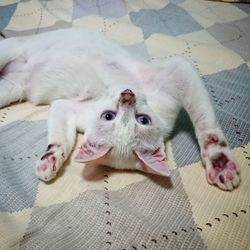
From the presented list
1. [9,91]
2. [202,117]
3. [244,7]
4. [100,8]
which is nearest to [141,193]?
[202,117]

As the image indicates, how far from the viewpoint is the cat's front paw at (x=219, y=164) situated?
874mm

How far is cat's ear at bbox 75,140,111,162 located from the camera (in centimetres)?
94

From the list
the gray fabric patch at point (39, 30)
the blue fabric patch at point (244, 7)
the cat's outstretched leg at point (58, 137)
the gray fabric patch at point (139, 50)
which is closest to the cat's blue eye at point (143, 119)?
the cat's outstretched leg at point (58, 137)

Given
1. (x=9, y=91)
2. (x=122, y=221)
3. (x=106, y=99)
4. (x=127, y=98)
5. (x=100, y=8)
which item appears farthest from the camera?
(x=100, y=8)

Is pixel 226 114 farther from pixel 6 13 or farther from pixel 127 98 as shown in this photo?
pixel 6 13

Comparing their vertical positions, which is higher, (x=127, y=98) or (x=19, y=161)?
(x=127, y=98)

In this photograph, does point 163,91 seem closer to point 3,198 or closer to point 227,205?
point 227,205

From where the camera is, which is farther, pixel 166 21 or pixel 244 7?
pixel 244 7

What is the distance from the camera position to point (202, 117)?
3.45ft

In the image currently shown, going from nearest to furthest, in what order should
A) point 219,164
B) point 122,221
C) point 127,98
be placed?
point 122,221 → point 219,164 → point 127,98

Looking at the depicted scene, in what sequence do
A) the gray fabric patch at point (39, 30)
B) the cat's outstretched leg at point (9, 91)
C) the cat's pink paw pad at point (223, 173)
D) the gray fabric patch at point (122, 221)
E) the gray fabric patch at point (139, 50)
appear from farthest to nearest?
the gray fabric patch at point (39, 30) < the gray fabric patch at point (139, 50) < the cat's outstretched leg at point (9, 91) < the cat's pink paw pad at point (223, 173) < the gray fabric patch at point (122, 221)

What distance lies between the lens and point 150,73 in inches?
50.4

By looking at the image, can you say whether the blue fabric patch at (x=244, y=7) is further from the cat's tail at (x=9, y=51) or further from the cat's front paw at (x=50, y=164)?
the cat's front paw at (x=50, y=164)

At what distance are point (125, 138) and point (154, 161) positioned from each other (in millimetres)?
113
